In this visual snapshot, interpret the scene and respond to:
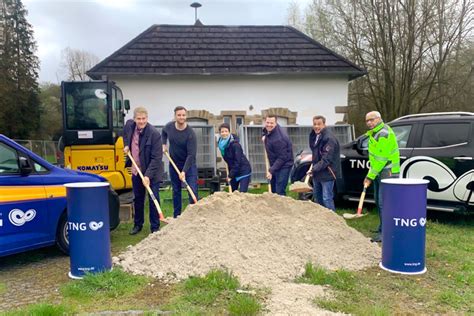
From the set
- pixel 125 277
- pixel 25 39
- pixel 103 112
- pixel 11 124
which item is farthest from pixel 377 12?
pixel 25 39

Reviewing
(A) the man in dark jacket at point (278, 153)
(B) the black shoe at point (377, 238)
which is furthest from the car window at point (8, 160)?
(B) the black shoe at point (377, 238)

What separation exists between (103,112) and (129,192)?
1.98 metres

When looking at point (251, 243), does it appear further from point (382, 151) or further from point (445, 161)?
point (445, 161)

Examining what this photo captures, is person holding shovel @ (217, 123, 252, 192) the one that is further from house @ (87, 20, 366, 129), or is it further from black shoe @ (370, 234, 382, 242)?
house @ (87, 20, 366, 129)

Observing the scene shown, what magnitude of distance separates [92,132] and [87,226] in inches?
217

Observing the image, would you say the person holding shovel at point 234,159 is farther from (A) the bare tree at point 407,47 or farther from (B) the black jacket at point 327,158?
(A) the bare tree at point 407,47

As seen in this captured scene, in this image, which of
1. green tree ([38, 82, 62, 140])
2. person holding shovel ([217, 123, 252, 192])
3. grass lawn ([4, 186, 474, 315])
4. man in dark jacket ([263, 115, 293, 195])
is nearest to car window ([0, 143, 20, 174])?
grass lawn ([4, 186, 474, 315])

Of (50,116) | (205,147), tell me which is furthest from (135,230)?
(50,116)

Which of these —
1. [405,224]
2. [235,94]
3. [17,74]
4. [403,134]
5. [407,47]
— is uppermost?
[17,74]

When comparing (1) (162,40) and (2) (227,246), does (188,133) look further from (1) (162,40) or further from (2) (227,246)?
(1) (162,40)

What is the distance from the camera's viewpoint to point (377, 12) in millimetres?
21625

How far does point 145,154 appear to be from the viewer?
6.95 metres

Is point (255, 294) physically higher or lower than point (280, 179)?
lower

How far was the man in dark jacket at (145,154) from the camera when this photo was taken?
6867mm
